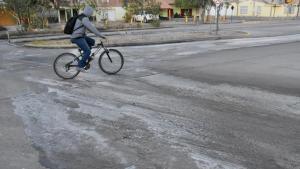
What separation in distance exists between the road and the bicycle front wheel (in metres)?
0.24

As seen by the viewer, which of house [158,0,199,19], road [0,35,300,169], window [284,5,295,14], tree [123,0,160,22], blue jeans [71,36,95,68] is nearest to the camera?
road [0,35,300,169]

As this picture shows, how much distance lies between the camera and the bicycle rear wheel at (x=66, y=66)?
998 cm

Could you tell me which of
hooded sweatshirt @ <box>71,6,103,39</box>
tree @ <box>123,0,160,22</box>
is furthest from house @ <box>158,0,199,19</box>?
hooded sweatshirt @ <box>71,6,103,39</box>

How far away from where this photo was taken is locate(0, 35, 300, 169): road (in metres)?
4.76

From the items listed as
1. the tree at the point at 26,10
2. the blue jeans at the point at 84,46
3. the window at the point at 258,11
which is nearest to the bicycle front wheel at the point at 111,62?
the blue jeans at the point at 84,46

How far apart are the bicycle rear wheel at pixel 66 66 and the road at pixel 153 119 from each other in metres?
0.42

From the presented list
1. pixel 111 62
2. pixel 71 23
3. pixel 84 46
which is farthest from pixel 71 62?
pixel 111 62

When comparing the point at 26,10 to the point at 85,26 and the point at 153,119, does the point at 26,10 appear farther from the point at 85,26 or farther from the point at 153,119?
the point at 153,119

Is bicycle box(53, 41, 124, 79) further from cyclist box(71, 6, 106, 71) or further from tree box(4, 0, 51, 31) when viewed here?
tree box(4, 0, 51, 31)

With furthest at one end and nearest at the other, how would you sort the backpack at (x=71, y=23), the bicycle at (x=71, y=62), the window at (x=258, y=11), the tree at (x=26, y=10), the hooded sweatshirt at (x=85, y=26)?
the window at (x=258, y=11) < the tree at (x=26, y=10) < the bicycle at (x=71, y=62) < the backpack at (x=71, y=23) < the hooded sweatshirt at (x=85, y=26)

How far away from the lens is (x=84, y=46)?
984 centimetres

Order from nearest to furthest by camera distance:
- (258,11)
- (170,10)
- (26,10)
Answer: (26,10) < (170,10) < (258,11)

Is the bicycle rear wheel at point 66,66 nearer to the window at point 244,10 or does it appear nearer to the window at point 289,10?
the window at point 289,10

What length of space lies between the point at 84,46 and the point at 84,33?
0.35 m
